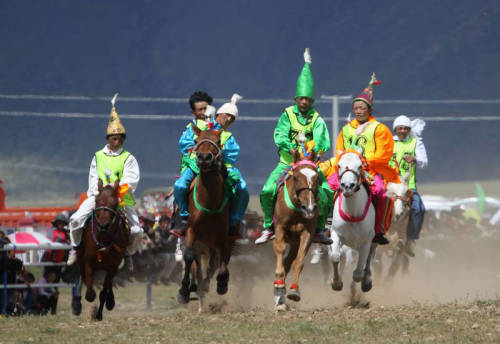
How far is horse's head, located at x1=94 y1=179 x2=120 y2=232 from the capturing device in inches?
526

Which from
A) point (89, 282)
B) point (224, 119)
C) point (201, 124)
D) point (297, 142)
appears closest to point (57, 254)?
point (89, 282)

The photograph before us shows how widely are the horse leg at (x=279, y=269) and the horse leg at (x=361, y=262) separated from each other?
1.19m

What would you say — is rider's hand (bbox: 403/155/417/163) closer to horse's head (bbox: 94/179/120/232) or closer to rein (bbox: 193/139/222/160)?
rein (bbox: 193/139/222/160)

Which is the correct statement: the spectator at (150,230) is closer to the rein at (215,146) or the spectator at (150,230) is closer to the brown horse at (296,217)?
the brown horse at (296,217)

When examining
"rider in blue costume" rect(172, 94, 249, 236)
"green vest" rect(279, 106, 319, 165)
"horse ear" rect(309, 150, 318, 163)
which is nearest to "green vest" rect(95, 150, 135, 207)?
"rider in blue costume" rect(172, 94, 249, 236)

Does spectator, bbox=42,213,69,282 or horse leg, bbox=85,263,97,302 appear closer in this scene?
horse leg, bbox=85,263,97,302

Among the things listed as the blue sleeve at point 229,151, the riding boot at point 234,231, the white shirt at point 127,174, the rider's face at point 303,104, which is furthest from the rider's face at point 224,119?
the riding boot at point 234,231

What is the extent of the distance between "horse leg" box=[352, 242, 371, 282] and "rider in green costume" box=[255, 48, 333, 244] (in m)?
0.54

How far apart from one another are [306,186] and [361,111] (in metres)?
2.55

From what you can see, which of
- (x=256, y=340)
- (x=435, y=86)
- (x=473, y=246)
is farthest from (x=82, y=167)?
(x=256, y=340)

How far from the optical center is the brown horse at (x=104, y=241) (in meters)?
13.5

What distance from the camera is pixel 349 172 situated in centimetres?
1305

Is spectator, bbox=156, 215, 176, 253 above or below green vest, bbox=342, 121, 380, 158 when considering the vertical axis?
below

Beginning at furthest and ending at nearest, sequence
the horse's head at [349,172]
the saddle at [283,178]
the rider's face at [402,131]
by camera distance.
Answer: the rider's face at [402,131] < the saddle at [283,178] < the horse's head at [349,172]
